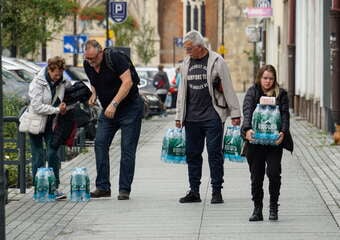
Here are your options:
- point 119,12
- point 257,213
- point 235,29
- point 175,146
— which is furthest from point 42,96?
point 235,29

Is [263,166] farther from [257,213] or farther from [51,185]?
[51,185]

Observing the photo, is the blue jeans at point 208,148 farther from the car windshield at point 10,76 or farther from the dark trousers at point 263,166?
the car windshield at point 10,76

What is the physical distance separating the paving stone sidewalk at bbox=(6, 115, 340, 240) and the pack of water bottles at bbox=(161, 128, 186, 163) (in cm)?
46

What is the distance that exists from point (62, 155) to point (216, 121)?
19.4 ft

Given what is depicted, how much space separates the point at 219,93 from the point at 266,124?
182 cm

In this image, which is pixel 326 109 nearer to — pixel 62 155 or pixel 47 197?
pixel 62 155

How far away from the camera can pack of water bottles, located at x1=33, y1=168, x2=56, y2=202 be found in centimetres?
1428

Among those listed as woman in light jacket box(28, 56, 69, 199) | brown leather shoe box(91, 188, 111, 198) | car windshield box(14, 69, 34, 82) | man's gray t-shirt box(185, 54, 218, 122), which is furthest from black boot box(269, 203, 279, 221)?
car windshield box(14, 69, 34, 82)

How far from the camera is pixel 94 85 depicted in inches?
579

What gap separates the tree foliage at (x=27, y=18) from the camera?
39.0 m

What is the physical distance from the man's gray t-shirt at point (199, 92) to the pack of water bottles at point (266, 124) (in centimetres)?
167

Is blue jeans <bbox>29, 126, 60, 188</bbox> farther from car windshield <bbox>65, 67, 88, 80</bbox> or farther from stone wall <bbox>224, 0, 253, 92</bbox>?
stone wall <bbox>224, 0, 253, 92</bbox>

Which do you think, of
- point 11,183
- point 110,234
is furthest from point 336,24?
point 110,234

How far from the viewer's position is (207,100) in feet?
46.1
